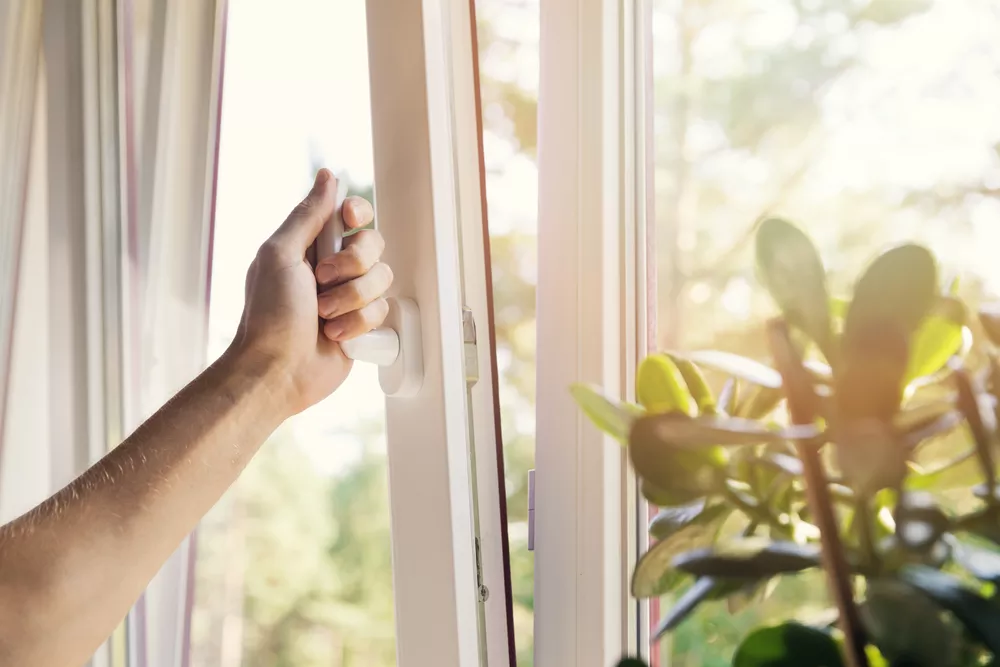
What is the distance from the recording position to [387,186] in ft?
2.75

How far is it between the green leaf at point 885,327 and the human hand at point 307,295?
0.54 m

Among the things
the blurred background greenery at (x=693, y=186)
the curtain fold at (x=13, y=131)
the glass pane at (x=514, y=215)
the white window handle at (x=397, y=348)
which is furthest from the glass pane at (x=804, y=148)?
the curtain fold at (x=13, y=131)

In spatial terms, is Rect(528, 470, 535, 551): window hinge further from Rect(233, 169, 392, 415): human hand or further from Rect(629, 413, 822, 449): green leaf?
Rect(629, 413, 822, 449): green leaf

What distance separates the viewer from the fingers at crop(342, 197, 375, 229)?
0.85m

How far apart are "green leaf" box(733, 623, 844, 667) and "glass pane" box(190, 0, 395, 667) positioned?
705mm

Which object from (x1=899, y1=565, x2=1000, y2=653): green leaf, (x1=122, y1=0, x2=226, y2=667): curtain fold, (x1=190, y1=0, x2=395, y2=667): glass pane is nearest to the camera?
(x1=899, y1=565, x2=1000, y2=653): green leaf

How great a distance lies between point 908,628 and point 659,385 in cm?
19

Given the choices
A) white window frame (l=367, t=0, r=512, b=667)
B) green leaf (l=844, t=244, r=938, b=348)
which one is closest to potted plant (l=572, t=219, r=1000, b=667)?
green leaf (l=844, t=244, r=938, b=348)

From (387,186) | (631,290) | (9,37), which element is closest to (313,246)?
(387,186)

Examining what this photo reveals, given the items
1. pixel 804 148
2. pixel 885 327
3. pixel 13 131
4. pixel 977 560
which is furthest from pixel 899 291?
pixel 13 131

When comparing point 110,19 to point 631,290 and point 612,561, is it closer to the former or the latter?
point 631,290

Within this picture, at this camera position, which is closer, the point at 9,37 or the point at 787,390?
the point at 787,390

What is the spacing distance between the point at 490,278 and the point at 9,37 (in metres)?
0.95

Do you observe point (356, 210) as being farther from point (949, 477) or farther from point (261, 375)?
point (949, 477)
